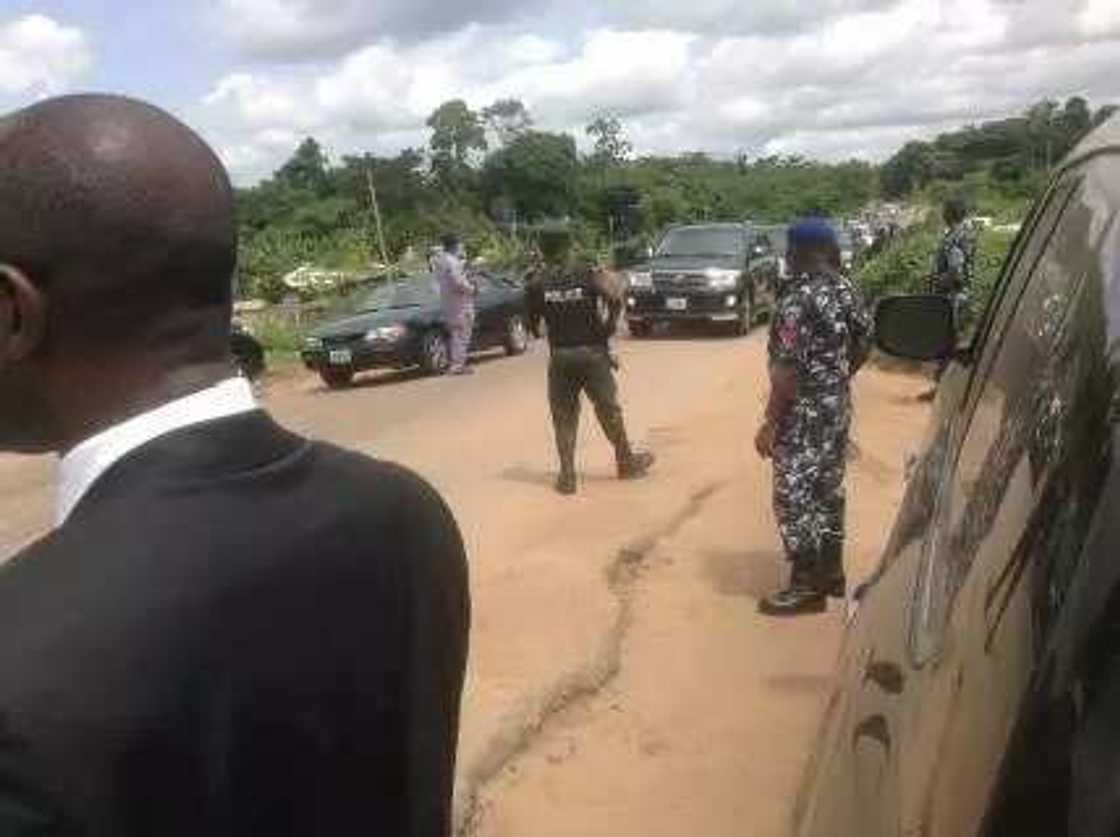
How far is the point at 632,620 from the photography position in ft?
23.5

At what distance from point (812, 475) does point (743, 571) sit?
1181 mm

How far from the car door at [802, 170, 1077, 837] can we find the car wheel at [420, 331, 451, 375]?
604 inches

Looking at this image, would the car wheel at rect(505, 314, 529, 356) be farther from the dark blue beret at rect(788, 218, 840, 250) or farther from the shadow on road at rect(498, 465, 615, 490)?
the dark blue beret at rect(788, 218, 840, 250)

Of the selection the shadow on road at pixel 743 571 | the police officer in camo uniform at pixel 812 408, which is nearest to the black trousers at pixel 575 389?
the shadow on road at pixel 743 571

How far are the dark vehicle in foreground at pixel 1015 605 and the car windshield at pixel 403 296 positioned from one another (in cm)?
1649

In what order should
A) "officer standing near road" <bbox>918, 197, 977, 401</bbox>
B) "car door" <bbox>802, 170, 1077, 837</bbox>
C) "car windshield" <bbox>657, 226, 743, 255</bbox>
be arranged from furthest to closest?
"car windshield" <bbox>657, 226, 743, 255</bbox>, "officer standing near road" <bbox>918, 197, 977, 401</bbox>, "car door" <bbox>802, 170, 1077, 837</bbox>

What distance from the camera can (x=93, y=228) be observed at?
1400 mm

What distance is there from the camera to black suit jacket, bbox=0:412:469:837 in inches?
48.8

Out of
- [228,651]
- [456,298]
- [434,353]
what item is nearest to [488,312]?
[434,353]

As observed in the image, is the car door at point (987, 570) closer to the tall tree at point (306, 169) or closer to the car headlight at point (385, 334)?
the car headlight at point (385, 334)

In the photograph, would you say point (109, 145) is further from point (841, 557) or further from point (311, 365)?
point (311, 365)

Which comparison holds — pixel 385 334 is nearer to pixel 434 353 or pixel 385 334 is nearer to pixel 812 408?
pixel 434 353

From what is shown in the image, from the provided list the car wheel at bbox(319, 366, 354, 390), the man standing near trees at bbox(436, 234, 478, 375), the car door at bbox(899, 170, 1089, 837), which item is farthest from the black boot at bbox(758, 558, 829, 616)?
the car wheel at bbox(319, 366, 354, 390)

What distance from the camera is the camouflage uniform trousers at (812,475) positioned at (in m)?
6.85
